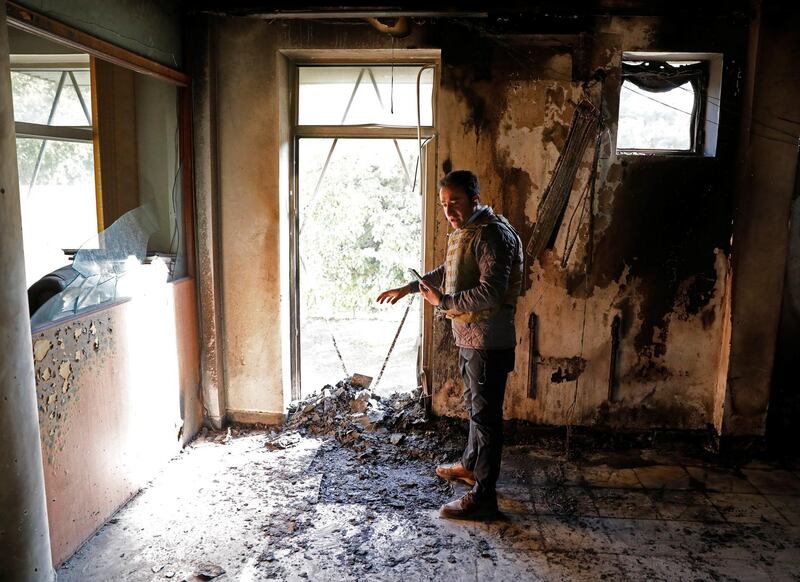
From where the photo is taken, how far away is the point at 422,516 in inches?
136

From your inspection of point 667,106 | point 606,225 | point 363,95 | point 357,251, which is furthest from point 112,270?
point 667,106

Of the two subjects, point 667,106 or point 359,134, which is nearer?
point 667,106

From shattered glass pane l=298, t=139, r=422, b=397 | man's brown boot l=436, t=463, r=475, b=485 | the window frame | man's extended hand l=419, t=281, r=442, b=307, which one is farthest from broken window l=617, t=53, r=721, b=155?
man's brown boot l=436, t=463, r=475, b=485

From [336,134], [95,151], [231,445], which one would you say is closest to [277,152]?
[336,134]

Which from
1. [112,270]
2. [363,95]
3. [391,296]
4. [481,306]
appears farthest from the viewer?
[363,95]

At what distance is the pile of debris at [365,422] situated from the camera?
14.4 ft

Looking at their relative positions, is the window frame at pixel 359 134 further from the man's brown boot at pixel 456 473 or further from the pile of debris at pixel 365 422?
the man's brown boot at pixel 456 473

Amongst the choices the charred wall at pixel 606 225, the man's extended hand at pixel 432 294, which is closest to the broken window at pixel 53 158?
the man's extended hand at pixel 432 294

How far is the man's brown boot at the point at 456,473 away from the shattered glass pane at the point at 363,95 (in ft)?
8.81

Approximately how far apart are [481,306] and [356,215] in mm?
2758

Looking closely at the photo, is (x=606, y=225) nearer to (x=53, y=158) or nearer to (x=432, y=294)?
(x=432, y=294)

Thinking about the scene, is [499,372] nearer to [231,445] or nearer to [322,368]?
[231,445]

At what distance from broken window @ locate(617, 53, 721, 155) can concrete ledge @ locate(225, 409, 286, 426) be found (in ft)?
11.4

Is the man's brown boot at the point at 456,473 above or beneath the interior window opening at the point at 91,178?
beneath
